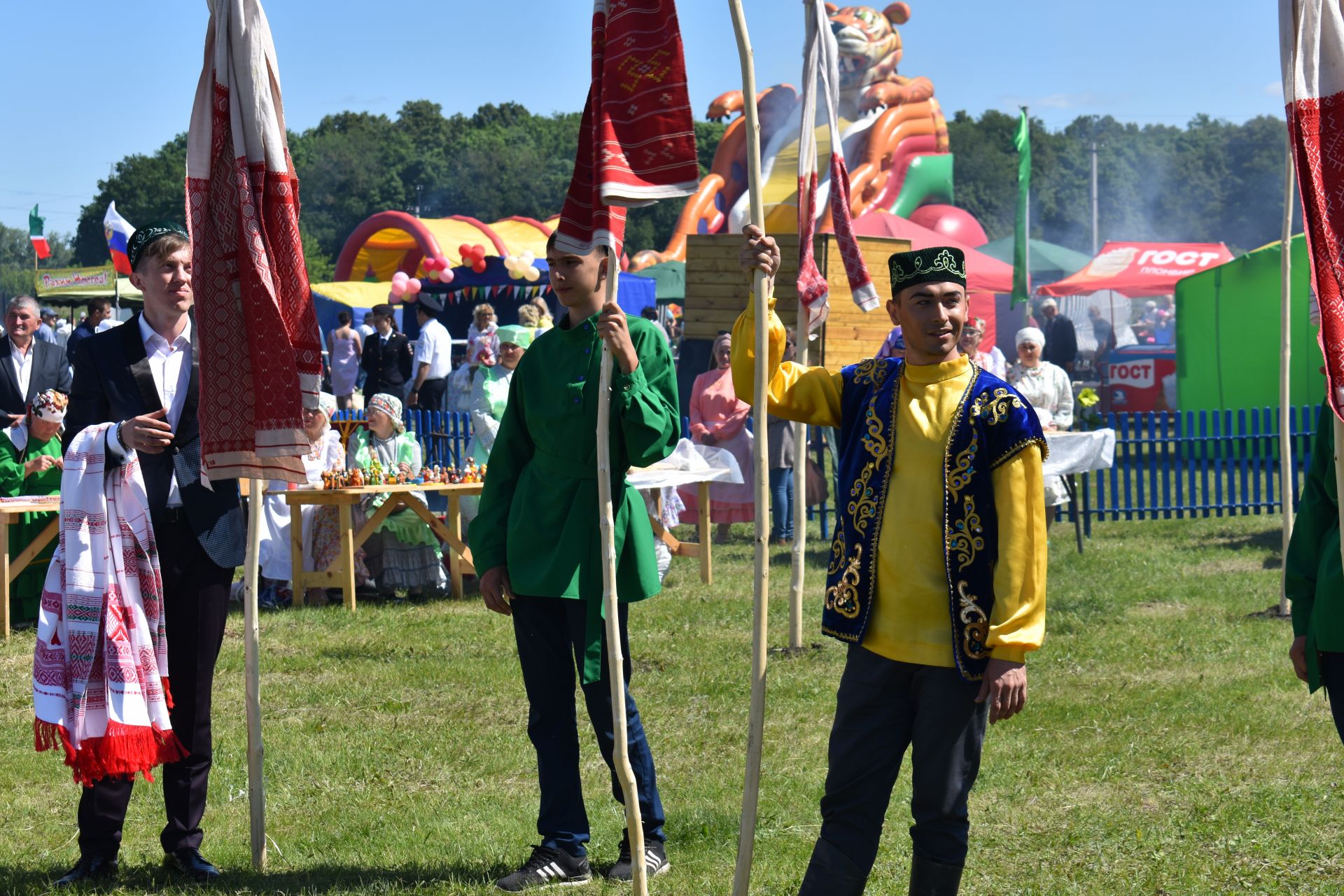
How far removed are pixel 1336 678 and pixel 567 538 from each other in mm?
2173

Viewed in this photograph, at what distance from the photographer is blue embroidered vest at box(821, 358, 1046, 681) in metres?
3.61

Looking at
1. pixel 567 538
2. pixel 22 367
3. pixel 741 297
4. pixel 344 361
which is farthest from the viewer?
pixel 344 361

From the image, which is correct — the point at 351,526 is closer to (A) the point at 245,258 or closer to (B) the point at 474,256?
(A) the point at 245,258

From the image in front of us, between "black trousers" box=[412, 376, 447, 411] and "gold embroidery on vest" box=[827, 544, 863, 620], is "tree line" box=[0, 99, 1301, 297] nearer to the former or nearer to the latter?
"black trousers" box=[412, 376, 447, 411]

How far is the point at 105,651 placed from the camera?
4578 millimetres

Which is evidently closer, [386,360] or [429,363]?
[429,363]

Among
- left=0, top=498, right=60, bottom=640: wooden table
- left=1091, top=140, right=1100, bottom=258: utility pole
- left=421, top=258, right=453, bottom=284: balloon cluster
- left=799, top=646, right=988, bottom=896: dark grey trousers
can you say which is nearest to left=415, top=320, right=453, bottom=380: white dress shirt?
left=0, top=498, right=60, bottom=640: wooden table

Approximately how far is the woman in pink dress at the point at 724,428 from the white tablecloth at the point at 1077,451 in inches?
106

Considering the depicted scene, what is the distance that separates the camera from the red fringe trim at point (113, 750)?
14.9 feet

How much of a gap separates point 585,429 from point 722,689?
3.36 metres

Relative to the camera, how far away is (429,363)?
56.3ft

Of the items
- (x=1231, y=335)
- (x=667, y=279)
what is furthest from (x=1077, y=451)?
(x=667, y=279)

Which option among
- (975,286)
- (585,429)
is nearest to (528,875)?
(585,429)

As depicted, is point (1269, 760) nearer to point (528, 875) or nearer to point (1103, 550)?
point (528, 875)
